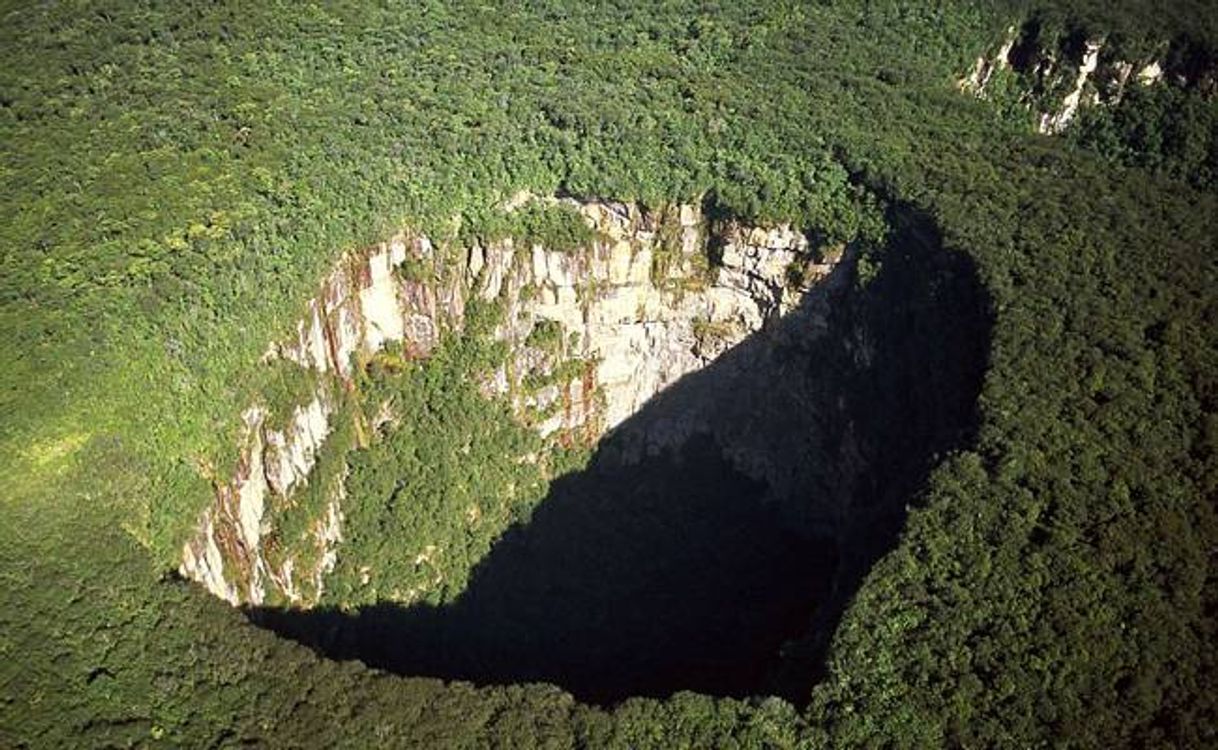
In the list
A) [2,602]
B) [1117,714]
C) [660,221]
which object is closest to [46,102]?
[2,602]

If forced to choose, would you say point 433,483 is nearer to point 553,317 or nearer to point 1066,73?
point 553,317

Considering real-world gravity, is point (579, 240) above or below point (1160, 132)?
below

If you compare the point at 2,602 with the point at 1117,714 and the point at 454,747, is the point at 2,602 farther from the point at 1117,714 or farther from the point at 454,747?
the point at 1117,714

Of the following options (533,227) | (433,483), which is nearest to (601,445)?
(433,483)

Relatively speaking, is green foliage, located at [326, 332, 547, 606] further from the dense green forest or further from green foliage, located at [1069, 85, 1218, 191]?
green foliage, located at [1069, 85, 1218, 191]

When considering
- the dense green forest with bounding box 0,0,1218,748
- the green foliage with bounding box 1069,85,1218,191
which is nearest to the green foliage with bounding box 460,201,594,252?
the dense green forest with bounding box 0,0,1218,748

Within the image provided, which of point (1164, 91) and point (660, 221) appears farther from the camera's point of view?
point (1164, 91)
